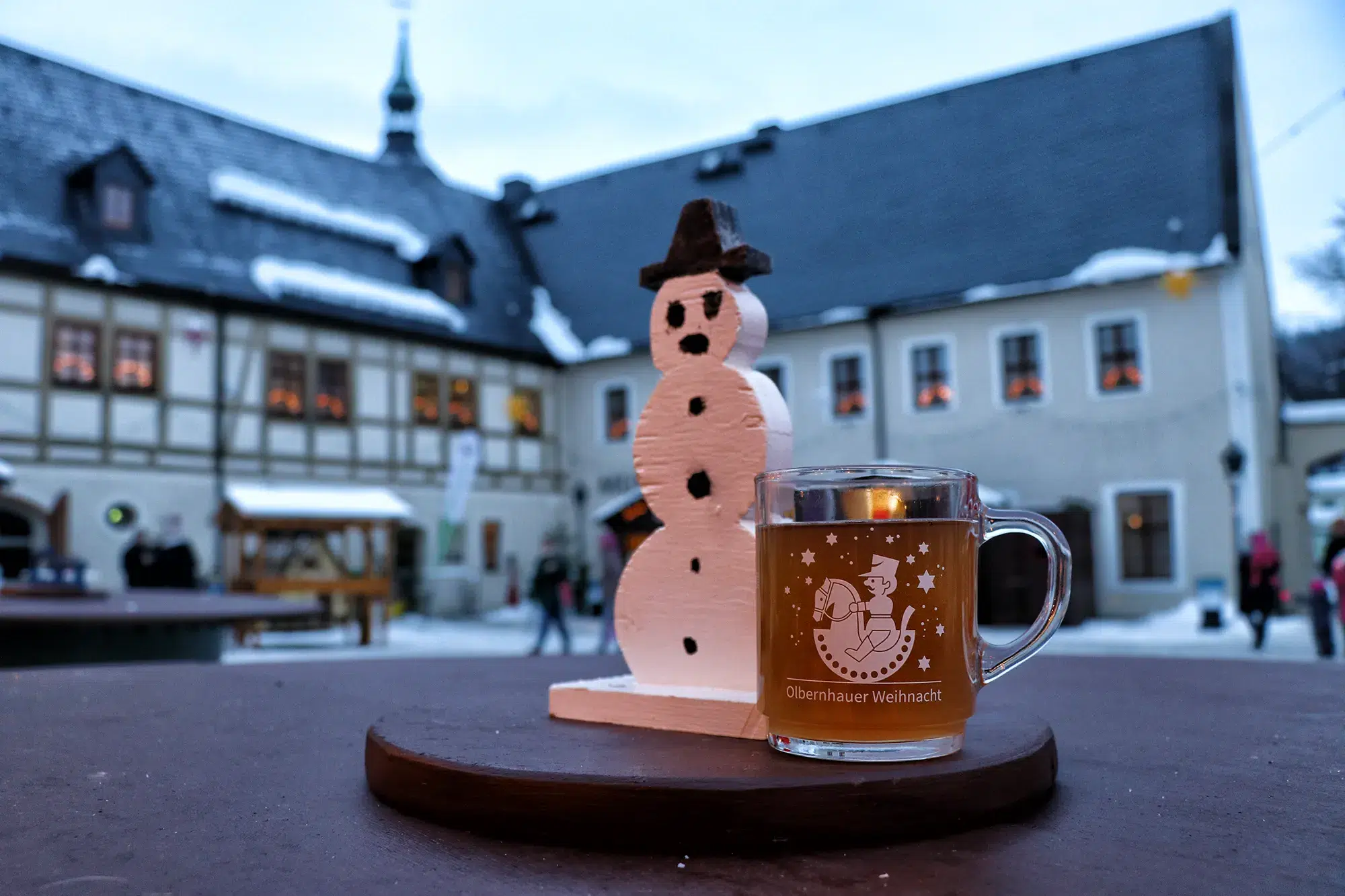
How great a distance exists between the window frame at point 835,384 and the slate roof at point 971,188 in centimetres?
77

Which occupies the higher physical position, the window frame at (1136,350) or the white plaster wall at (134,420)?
the window frame at (1136,350)

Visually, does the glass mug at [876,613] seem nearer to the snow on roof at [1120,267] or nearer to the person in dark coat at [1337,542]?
the person in dark coat at [1337,542]

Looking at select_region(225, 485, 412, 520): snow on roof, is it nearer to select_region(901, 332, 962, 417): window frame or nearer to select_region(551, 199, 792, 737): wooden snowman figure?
select_region(901, 332, 962, 417): window frame

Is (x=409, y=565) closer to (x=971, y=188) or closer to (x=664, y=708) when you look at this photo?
(x=971, y=188)

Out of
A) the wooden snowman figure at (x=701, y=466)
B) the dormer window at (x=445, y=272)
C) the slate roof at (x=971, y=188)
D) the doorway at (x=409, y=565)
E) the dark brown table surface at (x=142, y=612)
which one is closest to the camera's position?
the wooden snowman figure at (x=701, y=466)

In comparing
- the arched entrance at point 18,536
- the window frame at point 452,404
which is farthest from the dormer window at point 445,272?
the arched entrance at point 18,536

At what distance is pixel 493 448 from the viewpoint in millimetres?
21266

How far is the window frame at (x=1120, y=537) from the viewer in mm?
16609

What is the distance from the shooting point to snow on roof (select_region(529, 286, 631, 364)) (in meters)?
21.8

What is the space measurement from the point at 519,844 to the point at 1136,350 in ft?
58.6

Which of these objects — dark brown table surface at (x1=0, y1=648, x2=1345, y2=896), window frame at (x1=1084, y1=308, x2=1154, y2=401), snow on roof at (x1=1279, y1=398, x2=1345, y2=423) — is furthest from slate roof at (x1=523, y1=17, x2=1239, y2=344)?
dark brown table surface at (x1=0, y1=648, x2=1345, y2=896)

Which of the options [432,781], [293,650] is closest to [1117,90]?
[293,650]

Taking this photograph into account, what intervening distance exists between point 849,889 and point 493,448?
821 inches

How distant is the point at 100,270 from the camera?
15.7 meters
